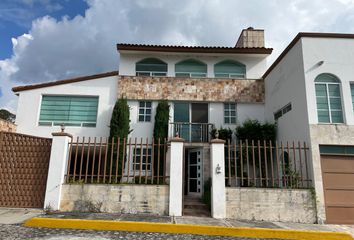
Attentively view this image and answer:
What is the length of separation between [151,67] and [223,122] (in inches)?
A: 203

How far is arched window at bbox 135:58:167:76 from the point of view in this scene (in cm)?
1382

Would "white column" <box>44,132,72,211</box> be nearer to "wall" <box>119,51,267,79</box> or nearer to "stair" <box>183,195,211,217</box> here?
"stair" <box>183,195,211,217</box>

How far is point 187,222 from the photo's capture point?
21.9ft

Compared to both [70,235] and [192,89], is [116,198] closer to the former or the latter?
[70,235]

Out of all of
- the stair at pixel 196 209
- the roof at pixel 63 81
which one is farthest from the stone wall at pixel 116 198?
the roof at pixel 63 81

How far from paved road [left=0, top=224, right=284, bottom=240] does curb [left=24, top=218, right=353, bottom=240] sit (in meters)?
0.22

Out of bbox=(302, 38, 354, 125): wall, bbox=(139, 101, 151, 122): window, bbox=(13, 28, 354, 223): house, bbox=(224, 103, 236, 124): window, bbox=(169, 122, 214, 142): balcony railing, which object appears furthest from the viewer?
bbox=(224, 103, 236, 124): window

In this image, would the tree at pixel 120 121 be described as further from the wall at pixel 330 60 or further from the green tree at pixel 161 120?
the wall at pixel 330 60

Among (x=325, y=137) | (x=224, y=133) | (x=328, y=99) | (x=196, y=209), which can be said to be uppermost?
(x=328, y=99)

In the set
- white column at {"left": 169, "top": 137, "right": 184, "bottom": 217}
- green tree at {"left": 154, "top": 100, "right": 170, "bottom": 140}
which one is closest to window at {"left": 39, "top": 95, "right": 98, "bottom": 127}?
green tree at {"left": 154, "top": 100, "right": 170, "bottom": 140}

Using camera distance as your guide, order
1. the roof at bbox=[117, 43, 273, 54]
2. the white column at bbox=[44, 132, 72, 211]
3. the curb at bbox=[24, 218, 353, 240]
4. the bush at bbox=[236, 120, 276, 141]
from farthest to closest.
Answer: the roof at bbox=[117, 43, 273, 54] < the bush at bbox=[236, 120, 276, 141] < the white column at bbox=[44, 132, 72, 211] < the curb at bbox=[24, 218, 353, 240]

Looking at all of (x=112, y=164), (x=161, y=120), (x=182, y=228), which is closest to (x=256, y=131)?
(x=161, y=120)

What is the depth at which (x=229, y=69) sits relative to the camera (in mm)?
14102

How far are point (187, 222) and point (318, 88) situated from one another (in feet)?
22.1
